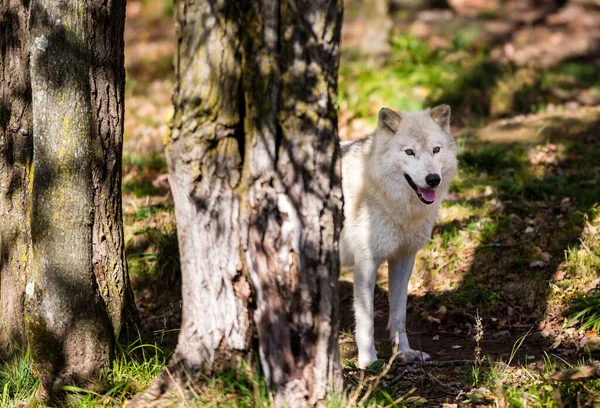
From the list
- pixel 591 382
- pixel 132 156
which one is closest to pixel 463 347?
pixel 591 382

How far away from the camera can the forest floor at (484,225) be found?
4.70 metres

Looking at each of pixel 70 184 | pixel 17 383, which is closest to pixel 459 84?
pixel 70 184

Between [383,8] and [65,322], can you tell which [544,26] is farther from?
[65,322]

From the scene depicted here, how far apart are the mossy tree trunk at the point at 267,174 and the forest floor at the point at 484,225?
1.65 feet

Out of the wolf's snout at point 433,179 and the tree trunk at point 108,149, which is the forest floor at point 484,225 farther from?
the wolf's snout at point 433,179

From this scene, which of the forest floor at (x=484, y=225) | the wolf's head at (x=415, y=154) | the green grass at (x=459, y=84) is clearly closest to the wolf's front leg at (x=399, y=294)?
the forest floor at (x=484, y=225)

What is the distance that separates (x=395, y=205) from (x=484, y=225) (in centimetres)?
231

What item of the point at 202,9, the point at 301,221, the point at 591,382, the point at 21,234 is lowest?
the point at 591,382

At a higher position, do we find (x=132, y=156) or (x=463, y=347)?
(x=132, y=156)

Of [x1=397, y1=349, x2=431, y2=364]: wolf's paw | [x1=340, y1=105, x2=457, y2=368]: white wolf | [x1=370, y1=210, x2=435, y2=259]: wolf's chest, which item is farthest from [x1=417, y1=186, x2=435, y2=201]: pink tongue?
[x1=397, y1=349, x2=431, y2=364]: wolf's paw

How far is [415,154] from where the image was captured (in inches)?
202

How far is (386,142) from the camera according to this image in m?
5.35

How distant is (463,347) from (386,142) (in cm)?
190

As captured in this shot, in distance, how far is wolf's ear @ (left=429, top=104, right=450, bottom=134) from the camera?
17.8 ft
